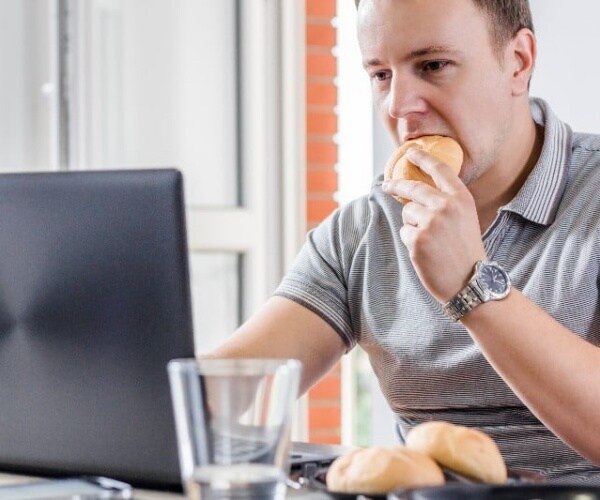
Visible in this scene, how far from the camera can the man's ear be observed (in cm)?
175

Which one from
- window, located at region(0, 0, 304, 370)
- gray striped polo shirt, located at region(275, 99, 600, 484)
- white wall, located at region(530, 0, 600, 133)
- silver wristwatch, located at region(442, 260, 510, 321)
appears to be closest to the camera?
silver wristwatch, located at region(442, 260, 510, 321)

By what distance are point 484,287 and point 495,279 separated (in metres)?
0.02

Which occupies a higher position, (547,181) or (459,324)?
(547,181)

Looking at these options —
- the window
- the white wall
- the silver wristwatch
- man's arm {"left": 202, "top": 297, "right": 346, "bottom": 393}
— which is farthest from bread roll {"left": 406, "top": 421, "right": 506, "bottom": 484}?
the window

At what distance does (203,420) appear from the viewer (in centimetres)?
80

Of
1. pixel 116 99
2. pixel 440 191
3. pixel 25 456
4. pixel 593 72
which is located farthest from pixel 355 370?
pixel 25 456

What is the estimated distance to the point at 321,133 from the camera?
3596 mm

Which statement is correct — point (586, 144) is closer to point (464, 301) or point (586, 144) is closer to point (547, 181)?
point (547, 181)

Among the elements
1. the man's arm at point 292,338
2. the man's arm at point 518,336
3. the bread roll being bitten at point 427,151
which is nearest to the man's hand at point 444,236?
the man's arm at point 518,336

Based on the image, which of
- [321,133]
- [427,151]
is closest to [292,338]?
[427,151]

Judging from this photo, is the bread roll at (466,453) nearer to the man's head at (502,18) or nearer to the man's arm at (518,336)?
the man's arm at (518,336)

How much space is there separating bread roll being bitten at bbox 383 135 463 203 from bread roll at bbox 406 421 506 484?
2.12 ft

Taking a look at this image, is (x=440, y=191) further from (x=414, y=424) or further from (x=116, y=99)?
(x=116, y=99)

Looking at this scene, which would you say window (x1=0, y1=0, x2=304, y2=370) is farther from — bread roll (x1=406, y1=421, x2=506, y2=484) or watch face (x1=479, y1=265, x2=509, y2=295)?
bread roll (x1=406, y1=421, x2=506, y2=484)
